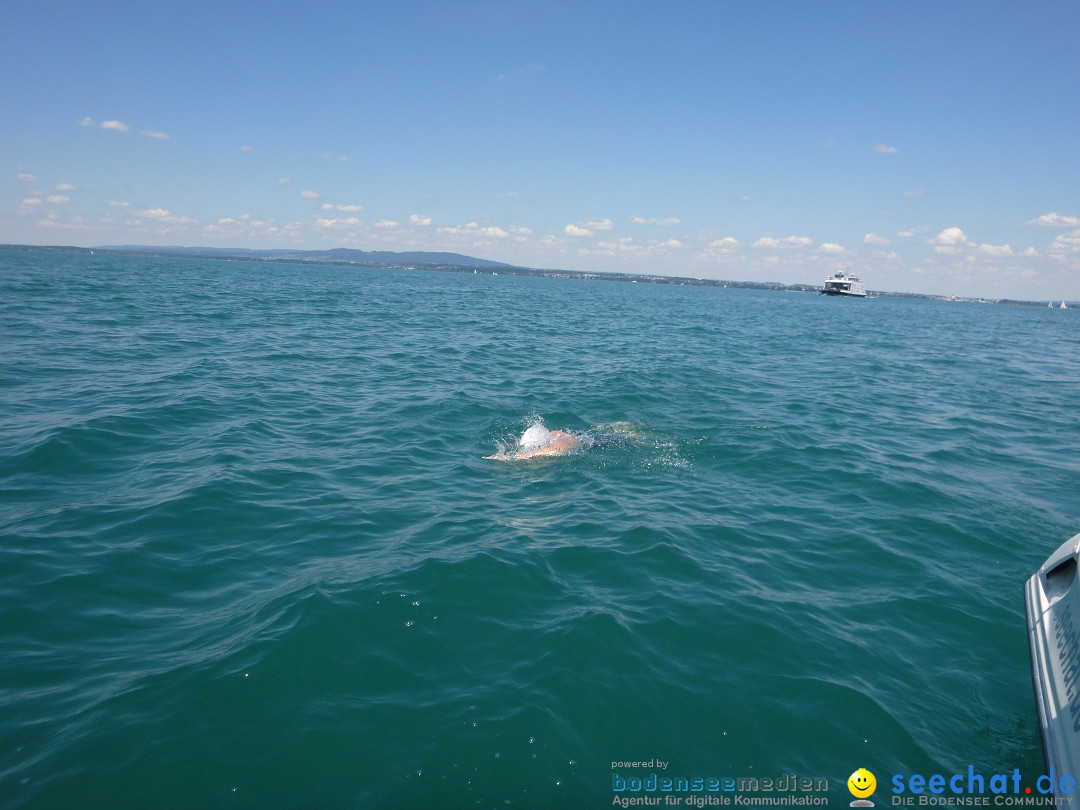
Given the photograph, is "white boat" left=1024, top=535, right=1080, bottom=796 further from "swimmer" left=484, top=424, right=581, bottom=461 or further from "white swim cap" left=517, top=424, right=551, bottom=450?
"white swim cap" left=517, top=424, right=551, bottom=450

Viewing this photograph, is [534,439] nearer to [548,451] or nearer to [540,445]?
[540,445]

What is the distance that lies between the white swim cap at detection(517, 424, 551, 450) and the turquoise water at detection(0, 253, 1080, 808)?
0.71 meters

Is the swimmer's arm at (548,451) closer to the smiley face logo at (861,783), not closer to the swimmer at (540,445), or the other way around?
the swimmer at (540,445)

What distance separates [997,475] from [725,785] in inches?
447

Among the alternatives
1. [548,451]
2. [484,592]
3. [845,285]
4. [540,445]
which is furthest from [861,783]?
[845,285]

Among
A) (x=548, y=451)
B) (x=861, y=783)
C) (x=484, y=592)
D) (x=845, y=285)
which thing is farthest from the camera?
(x=845, y=285)

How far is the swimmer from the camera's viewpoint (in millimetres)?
12266

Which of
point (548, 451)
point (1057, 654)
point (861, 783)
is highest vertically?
point (1057, 654)

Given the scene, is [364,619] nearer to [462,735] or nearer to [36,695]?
[462,735]

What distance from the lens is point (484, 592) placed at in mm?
7090

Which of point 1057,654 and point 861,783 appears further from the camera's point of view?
point 1057,654

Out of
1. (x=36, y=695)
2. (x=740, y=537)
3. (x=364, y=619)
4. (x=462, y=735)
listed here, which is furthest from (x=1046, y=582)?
(x=36, y=695)

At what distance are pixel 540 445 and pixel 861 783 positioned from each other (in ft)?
29.4

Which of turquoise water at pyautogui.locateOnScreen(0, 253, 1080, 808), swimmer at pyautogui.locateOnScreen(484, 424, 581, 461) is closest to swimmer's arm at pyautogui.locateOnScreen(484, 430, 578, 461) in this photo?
swimmer at pyautogui.locateOnScreen(484, 424, 581, 461)
